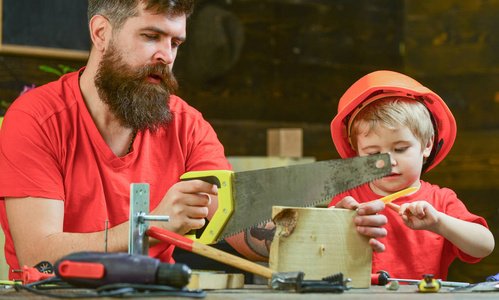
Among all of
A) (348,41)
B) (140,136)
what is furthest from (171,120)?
(348,41)

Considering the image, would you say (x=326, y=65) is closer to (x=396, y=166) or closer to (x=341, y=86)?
(x=341, y=86)

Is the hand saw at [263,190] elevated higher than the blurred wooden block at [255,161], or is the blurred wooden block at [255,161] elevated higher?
the blurred wooden block at [255,161]

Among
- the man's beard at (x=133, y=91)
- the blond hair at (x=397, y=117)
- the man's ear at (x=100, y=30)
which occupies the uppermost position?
the man's ear at (x=100, y=30)

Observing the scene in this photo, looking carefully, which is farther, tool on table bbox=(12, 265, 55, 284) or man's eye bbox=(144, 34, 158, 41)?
man's eye bbox=(144, 34, 158, 41)

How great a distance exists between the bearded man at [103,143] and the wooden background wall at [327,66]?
1.41 m

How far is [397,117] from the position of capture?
1.84 metres

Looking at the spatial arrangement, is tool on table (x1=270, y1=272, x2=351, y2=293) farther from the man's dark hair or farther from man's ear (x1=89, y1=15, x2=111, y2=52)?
man's ear (x1=89, y1=15, x2=111, y2=52)

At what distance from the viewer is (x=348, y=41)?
4.16 meters

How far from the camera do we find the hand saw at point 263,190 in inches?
54.6

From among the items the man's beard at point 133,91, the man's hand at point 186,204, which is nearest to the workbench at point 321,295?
the man's hand at point 186,204

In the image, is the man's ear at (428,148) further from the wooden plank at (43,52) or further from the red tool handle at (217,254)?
the wooden plank at (43,52)

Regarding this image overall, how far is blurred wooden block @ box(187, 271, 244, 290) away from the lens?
1288 mm

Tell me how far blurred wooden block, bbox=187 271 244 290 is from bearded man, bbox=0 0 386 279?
28 centimetres

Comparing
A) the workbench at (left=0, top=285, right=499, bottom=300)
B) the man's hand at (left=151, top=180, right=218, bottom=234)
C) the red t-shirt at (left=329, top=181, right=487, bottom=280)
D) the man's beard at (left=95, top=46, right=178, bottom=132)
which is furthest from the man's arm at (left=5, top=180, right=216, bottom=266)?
the red t-shirt at (left=329, top=181, right=487, bottom=280)
